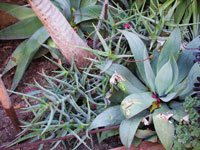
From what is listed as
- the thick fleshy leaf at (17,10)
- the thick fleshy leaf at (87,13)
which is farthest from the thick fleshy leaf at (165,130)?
the thick fleshy leaf at (17,10)

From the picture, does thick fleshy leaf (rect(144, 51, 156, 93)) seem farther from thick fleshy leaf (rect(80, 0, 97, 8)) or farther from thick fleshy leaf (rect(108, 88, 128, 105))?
thick fleshy leaf (rect(80, 0, 97, 8))

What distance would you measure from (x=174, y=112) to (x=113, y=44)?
1.78ft

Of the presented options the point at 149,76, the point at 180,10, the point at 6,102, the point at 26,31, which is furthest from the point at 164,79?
the point at 26,31

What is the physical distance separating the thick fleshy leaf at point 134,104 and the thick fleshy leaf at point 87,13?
2.17 ft

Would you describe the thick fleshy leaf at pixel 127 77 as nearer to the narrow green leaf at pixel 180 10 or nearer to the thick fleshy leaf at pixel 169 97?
the thick fleshy leaf at pixel 169 97

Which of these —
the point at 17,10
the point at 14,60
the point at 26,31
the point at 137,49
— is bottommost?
the point at 137,49

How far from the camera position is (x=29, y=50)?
4.63 ft

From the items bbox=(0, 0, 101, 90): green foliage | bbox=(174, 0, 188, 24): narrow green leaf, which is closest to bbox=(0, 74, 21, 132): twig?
bbox=(0, 0, 101, 90): green foliage

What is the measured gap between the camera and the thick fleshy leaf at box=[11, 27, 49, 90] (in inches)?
54.5

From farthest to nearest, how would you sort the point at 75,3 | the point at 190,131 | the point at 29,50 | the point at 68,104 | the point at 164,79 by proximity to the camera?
the point at 75,3 → the point at 29,50 → the point at 68,104 → the point at 164,79 → the point at 190,131

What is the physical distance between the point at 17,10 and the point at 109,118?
975mm

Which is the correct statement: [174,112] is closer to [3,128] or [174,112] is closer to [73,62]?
[73,62]

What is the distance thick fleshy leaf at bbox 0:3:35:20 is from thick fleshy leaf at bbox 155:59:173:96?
96 centimetres

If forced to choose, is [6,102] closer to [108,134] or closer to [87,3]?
[108,134]
